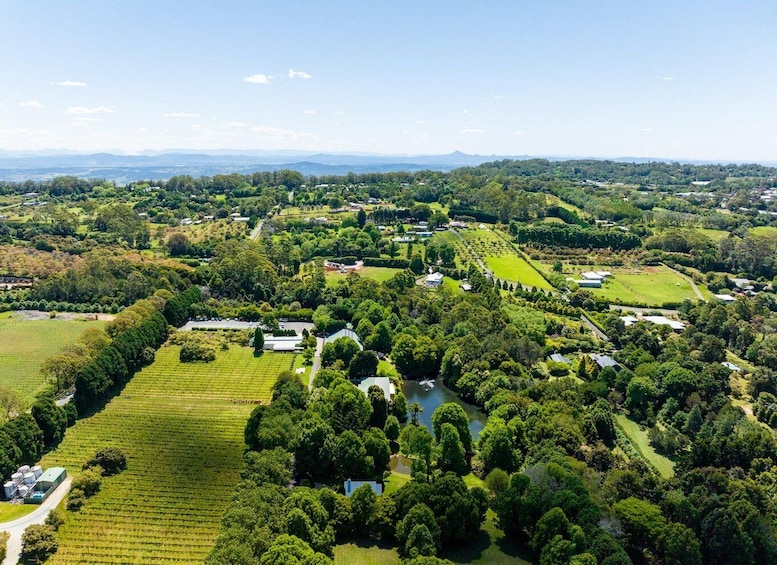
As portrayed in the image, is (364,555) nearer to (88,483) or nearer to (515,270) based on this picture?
(88,483)

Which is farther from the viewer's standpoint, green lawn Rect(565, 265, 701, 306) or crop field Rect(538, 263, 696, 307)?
crop field Rect(538, 263, 696, 307)

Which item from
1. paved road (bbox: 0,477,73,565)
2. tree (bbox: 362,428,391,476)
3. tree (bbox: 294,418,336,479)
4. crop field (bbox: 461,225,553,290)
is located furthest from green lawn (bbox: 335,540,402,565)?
crop field (bbox: 461,225,553,290)

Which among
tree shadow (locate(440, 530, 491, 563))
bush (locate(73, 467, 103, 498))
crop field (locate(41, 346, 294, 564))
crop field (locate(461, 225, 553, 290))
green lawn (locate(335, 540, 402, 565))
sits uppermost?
crop field (locate(461, 225, 553, 290))

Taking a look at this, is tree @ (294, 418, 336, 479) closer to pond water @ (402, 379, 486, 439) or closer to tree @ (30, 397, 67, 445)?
pond water @ (402, 379, 486, 439)

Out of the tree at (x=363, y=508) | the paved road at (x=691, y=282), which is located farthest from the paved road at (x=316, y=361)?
the paved road at (x=691, y=282)

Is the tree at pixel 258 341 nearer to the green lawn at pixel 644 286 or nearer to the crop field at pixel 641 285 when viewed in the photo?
the green lawn at pixel 644 286

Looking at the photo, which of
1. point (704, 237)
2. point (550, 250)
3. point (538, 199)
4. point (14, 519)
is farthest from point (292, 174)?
point (14, 519)

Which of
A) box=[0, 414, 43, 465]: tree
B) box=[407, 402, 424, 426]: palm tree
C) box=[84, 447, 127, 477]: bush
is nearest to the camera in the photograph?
box=[0, 414, 43, 465]: tree

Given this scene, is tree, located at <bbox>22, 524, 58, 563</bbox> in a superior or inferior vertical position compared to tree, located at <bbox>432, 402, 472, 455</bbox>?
inferior
